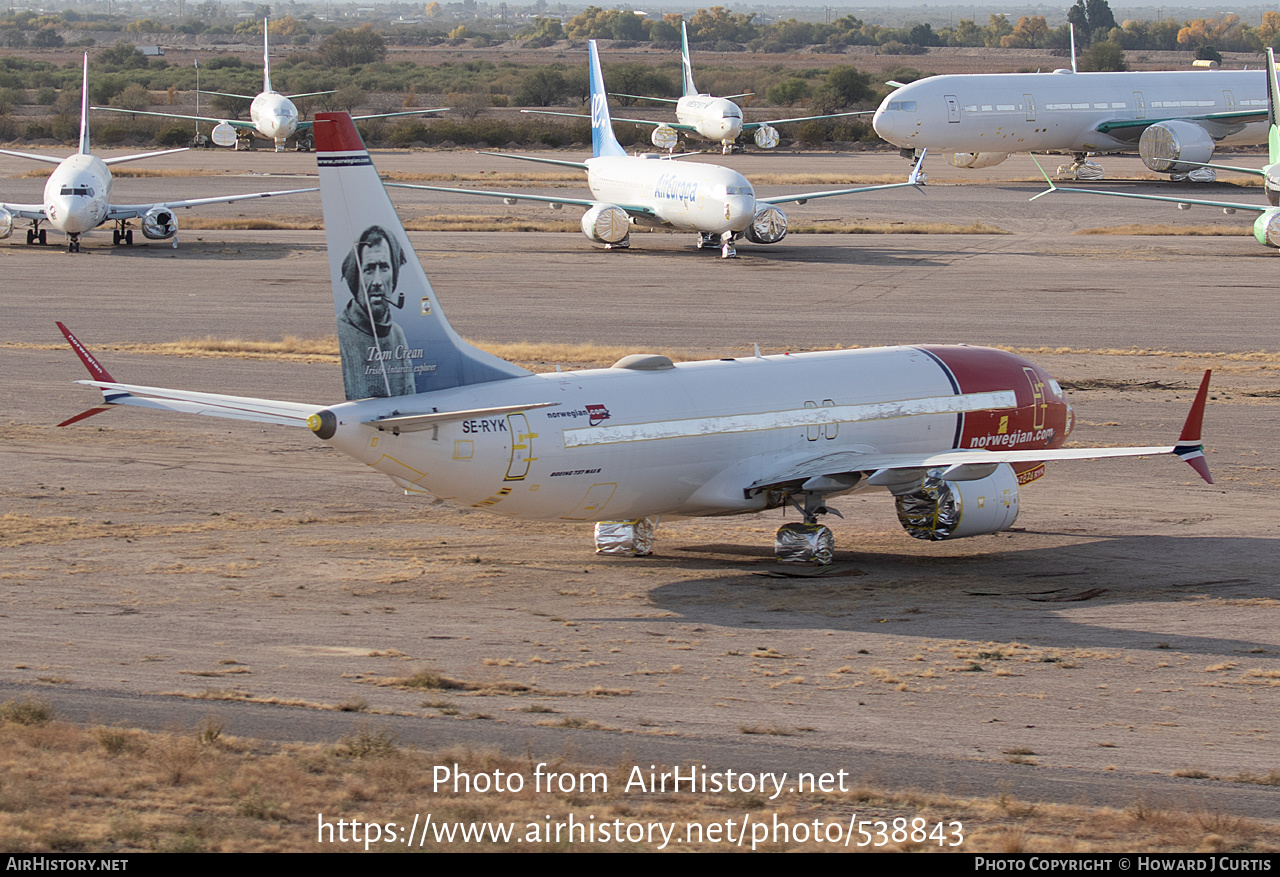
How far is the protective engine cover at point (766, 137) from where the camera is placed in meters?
137

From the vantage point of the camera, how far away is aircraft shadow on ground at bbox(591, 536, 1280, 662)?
24094 millimetres

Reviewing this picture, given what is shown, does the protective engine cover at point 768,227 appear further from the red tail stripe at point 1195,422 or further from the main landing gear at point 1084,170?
the red tail stripe at point 1195,422

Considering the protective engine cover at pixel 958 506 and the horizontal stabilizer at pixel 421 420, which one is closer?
the horizontal stabilizer at pixel 421 420

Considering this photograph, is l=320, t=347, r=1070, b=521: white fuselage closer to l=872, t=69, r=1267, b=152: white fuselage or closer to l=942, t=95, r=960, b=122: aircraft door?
l=872, t=69, r=1267, b=152: white fuselage

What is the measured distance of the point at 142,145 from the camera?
143m

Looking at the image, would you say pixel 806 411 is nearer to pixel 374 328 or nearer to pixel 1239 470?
pixel 374 328

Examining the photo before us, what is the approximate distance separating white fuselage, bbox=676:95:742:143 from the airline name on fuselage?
2091 inches

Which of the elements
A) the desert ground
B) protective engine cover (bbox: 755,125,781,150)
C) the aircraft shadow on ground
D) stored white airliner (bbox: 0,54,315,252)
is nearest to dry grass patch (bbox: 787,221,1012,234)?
the desert ground

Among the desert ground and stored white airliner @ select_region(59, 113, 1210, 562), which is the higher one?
stored white airliner @ select_region(59, 113, 1210, 562)

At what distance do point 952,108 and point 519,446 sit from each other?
80.8 metres

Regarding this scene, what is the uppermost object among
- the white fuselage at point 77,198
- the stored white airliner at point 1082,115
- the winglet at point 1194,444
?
the stored white airliner at point 1082,115

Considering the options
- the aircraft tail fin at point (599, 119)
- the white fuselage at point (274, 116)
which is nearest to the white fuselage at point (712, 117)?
the white fuselage at point (274, 116)

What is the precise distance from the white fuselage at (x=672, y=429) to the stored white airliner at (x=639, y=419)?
3 cm

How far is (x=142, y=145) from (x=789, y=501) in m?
130
